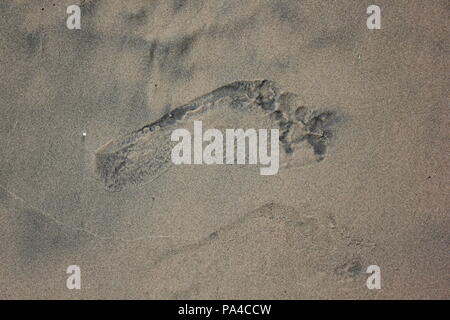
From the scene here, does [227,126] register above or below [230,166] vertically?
above

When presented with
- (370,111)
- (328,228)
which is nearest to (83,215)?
(328,228)

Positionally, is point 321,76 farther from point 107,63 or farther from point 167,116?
point 107,63

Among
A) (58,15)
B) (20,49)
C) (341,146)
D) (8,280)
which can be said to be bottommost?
(8,280)

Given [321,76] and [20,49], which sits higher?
[20,49]

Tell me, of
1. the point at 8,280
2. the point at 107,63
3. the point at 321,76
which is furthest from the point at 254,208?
the point at 8,280

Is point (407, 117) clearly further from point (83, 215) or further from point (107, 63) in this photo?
point (83, 215)

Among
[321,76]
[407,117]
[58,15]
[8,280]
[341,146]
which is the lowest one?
[8,280]
